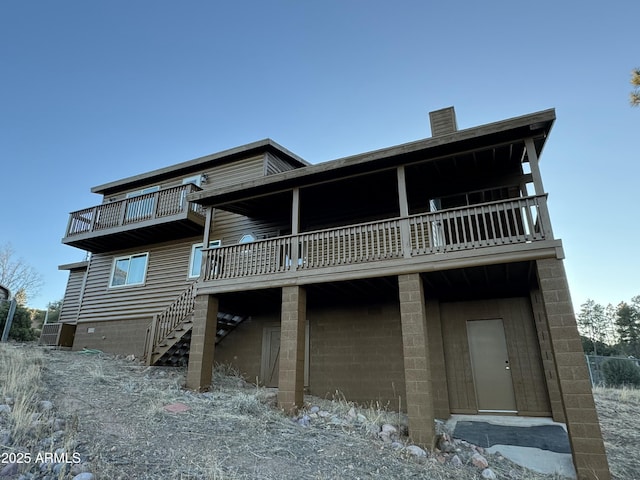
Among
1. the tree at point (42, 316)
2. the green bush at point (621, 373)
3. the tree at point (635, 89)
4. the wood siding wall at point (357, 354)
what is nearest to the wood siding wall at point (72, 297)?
the wood siding wall at point (357, 354)

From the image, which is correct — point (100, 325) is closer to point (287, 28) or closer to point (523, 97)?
point (287, 28)

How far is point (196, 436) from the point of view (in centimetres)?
571

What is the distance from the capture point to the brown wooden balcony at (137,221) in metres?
12.6

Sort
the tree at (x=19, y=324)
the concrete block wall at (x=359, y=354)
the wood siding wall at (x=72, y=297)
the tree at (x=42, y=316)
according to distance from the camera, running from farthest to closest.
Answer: the tree at (x=42, y=316)
the tree at (x=19, y=324)
the wood siding wall at (x=72, y=297)
the concrete block wall at (x=359, y=354)

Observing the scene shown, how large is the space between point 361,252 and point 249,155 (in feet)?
23.8

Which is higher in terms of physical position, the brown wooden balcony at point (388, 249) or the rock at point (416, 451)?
the brown wooden balcony at point (388, 249)

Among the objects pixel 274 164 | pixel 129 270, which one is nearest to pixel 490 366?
pixel 274 164

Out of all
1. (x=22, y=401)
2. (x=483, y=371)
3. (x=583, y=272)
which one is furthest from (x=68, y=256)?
(x=583, y=272)

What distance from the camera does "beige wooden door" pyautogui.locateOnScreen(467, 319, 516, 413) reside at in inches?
335

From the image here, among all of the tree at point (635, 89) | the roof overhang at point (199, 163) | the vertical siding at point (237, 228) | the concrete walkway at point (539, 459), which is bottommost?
the concrete walkway at point (539, 459)

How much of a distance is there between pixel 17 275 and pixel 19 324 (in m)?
18.9

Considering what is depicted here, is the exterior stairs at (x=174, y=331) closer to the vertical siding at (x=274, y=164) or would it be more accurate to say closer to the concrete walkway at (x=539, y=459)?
the vertical siding at (x=274, y=164)

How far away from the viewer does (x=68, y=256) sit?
90.9 feet

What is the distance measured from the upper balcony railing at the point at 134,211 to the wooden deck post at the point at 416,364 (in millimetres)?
8325
